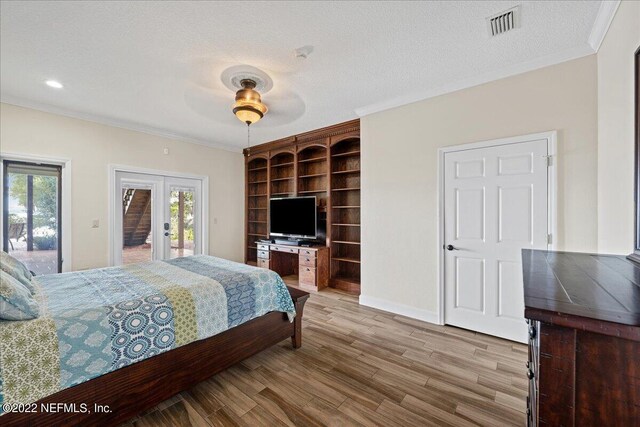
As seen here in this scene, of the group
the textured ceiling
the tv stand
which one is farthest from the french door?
the tv stand

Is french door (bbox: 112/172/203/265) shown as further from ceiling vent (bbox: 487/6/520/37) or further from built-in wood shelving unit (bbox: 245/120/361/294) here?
ceiling vent (bbox: 487/6/520/37)

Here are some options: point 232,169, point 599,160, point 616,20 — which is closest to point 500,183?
point 599,160

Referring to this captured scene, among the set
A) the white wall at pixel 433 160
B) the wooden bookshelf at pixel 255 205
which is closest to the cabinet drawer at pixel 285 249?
the wooden bookshelf at pixel 255 205

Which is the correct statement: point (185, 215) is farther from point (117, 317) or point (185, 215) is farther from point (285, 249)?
point (117, 317)

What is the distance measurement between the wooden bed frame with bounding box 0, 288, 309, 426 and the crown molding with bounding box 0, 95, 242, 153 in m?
3.76

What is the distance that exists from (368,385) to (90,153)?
4630 millimetres

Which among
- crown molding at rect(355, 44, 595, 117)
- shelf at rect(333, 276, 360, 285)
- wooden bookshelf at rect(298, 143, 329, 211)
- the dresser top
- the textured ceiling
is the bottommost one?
shelf at rect(333, 276, 360, 285)

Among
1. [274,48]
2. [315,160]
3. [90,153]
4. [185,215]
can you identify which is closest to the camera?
[274,48]

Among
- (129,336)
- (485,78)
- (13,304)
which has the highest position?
(485,78)

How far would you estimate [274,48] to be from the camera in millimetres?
2221

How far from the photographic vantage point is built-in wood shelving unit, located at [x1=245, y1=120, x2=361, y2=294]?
4.30 m

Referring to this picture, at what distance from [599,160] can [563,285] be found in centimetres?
203

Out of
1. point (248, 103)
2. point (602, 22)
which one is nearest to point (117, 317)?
point (248, 103)

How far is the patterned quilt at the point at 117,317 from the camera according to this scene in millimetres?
1289
